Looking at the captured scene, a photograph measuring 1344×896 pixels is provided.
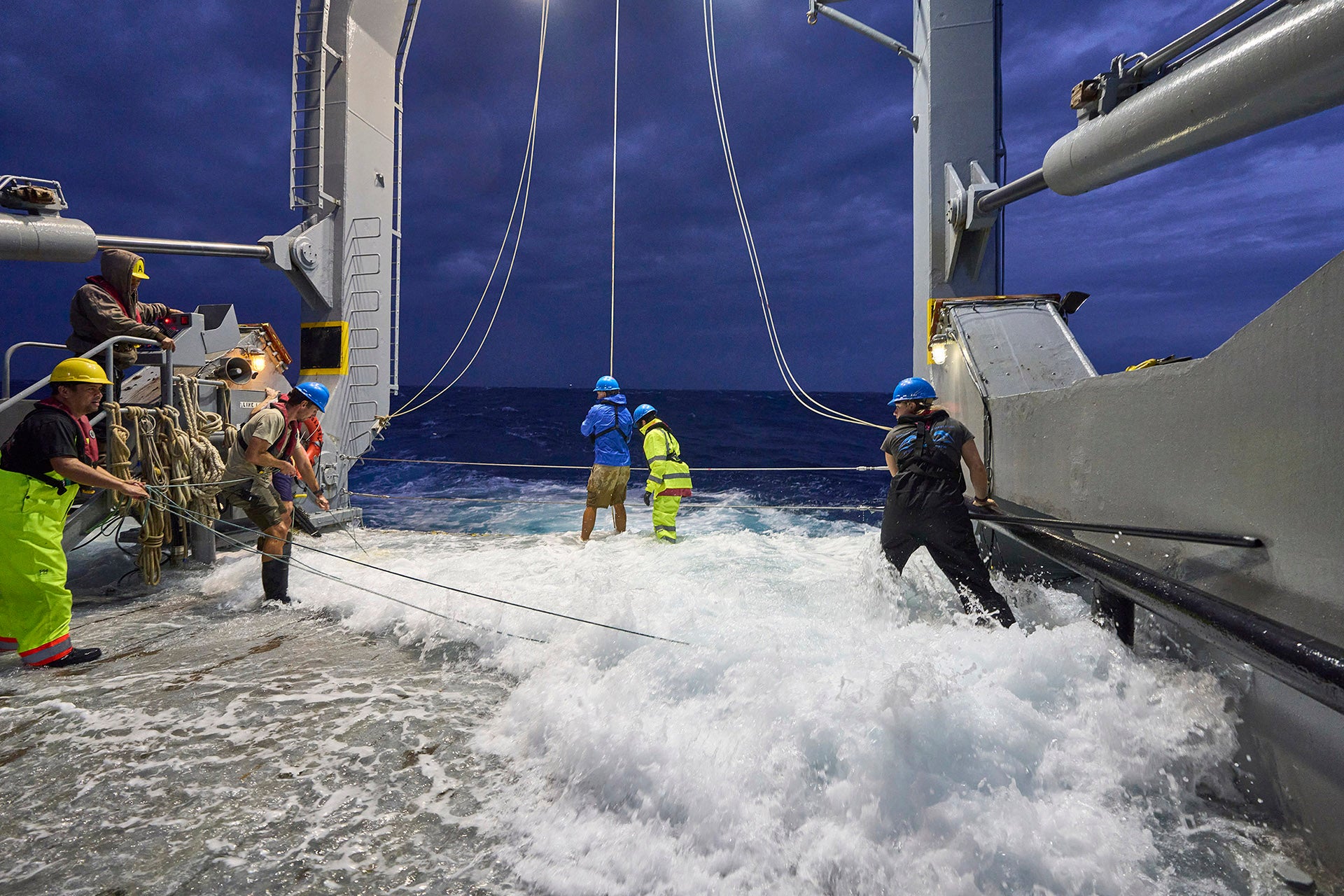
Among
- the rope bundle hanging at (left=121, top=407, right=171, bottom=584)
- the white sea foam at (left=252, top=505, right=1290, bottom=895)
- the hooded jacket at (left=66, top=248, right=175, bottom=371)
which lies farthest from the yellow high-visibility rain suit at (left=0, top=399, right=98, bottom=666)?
the white sea foam at (left=252, top=505, right=1290, bottom=895)

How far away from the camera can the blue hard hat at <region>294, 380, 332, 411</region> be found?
4.69 meters

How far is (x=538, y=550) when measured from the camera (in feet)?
22.2

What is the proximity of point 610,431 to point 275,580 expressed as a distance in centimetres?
369

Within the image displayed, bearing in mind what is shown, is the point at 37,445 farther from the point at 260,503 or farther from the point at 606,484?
the point at 606,484

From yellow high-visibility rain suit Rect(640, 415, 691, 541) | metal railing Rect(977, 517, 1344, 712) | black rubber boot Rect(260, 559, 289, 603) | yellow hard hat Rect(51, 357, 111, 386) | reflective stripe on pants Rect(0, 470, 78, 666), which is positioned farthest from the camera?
yellow high-visibility rain suit Rect(640, 415, 691, 541)

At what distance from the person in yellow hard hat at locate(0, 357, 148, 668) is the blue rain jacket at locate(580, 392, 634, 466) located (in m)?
4.43

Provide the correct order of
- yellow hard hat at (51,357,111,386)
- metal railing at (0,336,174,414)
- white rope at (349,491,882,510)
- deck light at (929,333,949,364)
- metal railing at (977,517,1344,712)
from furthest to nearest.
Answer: white rope at (349,491,882,510)
deck light at (929,333,949,364)
metal railing at (0,336,174,414)
yellow hard hat at (51,357,111,386)
metal railing at (977,517,1344,712)

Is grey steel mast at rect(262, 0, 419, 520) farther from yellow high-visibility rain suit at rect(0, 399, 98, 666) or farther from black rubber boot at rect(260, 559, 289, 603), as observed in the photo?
yellow high-visibility rain suit at rect(0, 399, 98, 666)

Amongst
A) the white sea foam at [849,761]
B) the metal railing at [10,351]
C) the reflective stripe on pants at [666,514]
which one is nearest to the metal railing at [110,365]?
the metal railing at [10,351]

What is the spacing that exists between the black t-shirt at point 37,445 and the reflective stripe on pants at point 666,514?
4.81 meters

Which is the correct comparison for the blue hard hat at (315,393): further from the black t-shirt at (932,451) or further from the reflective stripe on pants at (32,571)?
the black t-shirt at (932,451)

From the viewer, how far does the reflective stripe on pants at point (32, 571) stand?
342 centimetres

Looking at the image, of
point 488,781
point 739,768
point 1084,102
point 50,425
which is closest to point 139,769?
point 488,781

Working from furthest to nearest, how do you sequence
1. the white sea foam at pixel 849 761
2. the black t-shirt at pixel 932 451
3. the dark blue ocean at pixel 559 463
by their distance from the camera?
the dark blue ocean at pixel 559 463 < the black t-shirt at pixel 932 451 < the white sea foam at pixel 849 761
